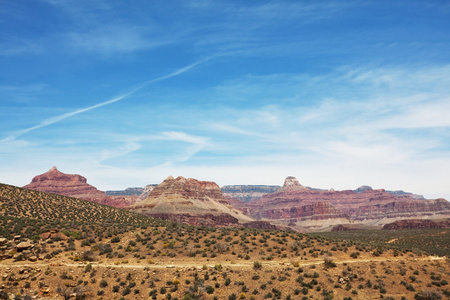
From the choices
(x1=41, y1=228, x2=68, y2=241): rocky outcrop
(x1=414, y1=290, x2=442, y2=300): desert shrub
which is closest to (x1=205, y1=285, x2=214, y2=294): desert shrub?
(x1=414, y1=290, x2=442, y2=300): desert shrub

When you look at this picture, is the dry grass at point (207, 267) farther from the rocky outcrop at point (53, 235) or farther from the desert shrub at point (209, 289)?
the rocky outcrop at point (53, 235)

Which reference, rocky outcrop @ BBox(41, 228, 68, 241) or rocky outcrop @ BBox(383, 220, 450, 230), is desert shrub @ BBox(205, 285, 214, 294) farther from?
rocky outcrop @ BBox(383, 220, 450, 230)

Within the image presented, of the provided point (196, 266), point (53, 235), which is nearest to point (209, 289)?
point (196, 266)

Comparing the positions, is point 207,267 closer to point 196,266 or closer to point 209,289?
point 196,266

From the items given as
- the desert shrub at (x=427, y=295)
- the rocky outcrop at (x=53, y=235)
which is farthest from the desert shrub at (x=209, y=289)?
the rocky outcrop at (x=53, y=235)

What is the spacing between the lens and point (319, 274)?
1385 inches

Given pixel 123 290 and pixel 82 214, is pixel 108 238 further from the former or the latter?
pixel 82 214

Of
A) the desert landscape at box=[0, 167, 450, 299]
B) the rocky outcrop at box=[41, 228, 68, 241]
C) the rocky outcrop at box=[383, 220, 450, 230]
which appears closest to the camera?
the desert landscape at box=[0, 167, 450, 299]

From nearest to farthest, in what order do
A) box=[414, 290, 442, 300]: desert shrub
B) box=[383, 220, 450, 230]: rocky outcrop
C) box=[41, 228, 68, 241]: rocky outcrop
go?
box=[414, 290, 442, 300]: desert shrub < box=[41, 228, 68, 241]: rocky outcrop < box=[383, 220, 450, 230]: rocky outcrop

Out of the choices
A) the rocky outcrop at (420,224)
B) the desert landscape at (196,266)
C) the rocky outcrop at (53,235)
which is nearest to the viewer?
the desert landscape at (196,266)

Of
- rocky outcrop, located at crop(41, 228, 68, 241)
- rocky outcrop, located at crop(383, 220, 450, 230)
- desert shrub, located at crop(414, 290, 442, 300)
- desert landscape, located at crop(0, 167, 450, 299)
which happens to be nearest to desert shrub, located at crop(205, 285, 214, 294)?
desert landscape, located at crop(0, 167, 450, 299)

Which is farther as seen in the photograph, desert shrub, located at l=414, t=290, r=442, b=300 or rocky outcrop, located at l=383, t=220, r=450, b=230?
rocky outcrop, located at l=383, t=220, r=450, b=230

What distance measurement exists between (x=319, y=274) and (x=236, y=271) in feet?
28.9

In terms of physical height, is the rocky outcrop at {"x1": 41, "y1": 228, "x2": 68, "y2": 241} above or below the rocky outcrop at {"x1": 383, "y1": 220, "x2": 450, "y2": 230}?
above
